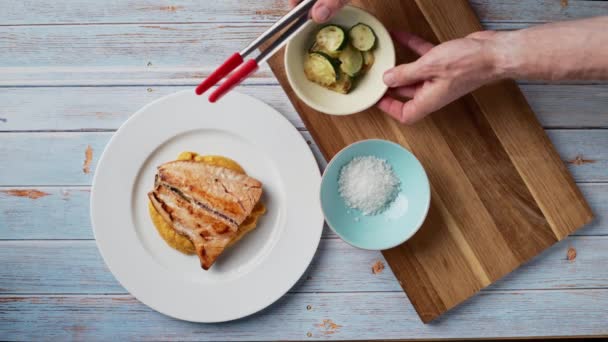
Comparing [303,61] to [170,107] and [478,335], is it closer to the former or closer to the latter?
[170,107]

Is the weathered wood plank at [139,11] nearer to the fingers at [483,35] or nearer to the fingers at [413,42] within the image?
the fingers at [413,42]

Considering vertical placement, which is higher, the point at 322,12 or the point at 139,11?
the point at 139,11

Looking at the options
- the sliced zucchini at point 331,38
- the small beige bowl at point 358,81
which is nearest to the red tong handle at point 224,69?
the small beige bowl at point 358,81

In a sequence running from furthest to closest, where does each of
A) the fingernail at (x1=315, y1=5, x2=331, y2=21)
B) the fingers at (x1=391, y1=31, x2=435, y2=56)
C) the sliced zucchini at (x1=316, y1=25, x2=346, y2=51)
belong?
1. the fingers at (x1=391, y1=31, x2=435, y2=56)
2. the sliced zucchini at (x1=316, y1=25, x2=346, y2=51)
3. the fingernail at (x1=315, y1=5, x2=331, y2=21)

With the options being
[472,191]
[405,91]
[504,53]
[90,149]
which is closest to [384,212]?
[472,191]

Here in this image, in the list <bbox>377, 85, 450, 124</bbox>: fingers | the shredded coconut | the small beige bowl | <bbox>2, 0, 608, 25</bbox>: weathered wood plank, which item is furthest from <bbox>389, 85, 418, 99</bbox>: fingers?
<bbox>2, 0, 608, 25</bbox>: weathered wood plank

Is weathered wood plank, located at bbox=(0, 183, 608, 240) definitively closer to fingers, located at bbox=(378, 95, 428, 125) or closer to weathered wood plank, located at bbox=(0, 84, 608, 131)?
weathered wood plank, located at bbox=(0, 84, 608, 131)

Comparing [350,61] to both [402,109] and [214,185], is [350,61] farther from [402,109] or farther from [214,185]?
[214,185]
